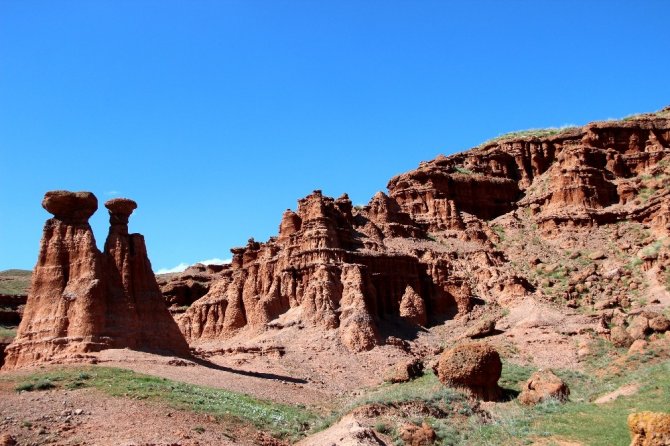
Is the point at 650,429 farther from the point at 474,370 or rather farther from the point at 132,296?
the point at 132,296

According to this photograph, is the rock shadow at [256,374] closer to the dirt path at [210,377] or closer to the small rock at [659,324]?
the dirt path at [210,377]

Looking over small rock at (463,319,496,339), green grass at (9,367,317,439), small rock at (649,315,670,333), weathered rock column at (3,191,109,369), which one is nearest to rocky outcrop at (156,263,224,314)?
small rock at (463,319,496,339)

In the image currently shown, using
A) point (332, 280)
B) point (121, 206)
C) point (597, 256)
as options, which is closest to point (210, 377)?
point (121, 206)

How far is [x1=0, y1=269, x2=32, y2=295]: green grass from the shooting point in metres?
87.2

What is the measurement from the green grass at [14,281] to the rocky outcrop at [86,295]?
51084 mm

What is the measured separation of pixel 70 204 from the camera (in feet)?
127

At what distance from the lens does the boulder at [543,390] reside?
31281 mm

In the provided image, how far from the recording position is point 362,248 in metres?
63.8

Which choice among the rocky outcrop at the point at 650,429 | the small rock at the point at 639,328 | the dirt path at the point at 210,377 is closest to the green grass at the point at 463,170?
the small rock at the point at 639,328

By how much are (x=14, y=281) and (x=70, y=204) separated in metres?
67.0

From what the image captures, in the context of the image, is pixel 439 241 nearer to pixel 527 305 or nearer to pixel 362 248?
pixel 362 248

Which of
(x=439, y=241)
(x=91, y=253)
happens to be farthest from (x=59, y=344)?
(x=439, y=241)

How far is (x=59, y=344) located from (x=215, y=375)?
8.27m

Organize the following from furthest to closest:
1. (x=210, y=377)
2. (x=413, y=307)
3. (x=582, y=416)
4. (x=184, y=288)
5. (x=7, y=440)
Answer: (x=184, y=288) → (x=413, y=307) → (x=210, y=377) → (x=582, y=416) → (x=7, y=440)
